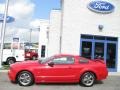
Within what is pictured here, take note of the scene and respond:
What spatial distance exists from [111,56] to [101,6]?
3.95 metres

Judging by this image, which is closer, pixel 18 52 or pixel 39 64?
pixel 39 64

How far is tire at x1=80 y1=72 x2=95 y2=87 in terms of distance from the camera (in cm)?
1480

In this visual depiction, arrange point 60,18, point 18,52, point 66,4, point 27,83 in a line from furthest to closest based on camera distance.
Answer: point 18,52
point 60,18
point 66,4
point 27,83

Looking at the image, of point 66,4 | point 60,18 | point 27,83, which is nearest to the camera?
point 27,83

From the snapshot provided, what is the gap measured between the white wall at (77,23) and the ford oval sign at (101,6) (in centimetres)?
28

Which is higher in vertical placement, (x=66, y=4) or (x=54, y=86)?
(x=66, y=4)

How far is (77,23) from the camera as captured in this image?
23516 mm

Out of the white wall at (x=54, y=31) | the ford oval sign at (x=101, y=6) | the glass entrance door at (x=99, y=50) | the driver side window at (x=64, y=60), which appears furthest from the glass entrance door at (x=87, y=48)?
the driver side window at (x=64, y=60)

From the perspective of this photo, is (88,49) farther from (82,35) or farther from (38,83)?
(38,83)

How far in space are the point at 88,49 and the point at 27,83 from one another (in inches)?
404

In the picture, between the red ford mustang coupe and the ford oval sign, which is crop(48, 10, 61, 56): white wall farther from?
the red ford mustang coupe

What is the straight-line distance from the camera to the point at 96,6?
78.5 ft

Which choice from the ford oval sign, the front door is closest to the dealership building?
the ford oval sign

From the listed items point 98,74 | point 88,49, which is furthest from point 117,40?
point 98,74
